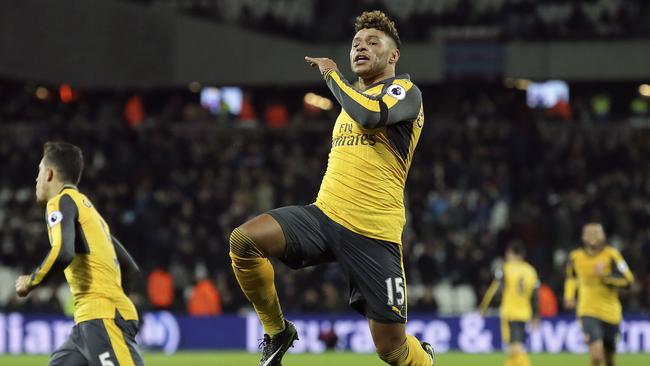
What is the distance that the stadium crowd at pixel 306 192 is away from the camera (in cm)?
2173

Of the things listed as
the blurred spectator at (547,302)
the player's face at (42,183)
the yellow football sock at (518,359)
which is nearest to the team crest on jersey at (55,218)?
the player's face at (42,183)

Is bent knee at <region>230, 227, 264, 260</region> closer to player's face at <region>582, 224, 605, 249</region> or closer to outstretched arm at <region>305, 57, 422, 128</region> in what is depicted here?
outstretched arm at <region>305, 57, 422, 128</region>

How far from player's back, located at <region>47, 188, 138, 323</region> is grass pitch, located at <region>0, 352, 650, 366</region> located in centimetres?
1073

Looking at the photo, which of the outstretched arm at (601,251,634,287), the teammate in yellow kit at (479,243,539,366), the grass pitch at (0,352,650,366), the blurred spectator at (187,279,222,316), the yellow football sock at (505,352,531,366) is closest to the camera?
the outstretched arm at (601,251,634,287)

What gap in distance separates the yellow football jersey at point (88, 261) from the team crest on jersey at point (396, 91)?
186cm

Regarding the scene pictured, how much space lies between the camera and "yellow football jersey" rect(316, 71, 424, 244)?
23.6 ft

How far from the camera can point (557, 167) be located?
24.8m

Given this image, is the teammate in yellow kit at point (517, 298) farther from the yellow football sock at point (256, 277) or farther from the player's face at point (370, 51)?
the player's face at point (370, 51)

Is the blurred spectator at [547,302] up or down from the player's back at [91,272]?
down

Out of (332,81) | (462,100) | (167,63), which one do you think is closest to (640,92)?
(462,100)

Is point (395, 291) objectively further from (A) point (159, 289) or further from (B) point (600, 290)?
(A) point (159, 289)

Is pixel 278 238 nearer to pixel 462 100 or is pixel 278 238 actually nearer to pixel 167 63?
pixel 167 63

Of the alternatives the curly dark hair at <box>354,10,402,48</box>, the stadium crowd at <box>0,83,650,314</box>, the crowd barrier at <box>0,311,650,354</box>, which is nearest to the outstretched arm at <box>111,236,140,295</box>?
the curly dark hair at <box>354,10,402,48</box>

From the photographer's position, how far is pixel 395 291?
7297 mm
